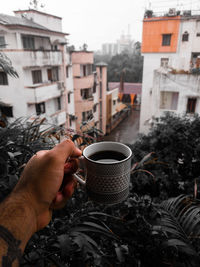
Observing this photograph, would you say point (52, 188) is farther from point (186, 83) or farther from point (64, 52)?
point (64, 52)

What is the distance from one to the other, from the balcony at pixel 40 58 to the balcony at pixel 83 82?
2.09 meters

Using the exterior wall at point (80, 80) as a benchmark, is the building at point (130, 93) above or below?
below

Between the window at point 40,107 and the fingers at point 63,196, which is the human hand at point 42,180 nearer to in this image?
the fingers at point 63,196

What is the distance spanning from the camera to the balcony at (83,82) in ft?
41.4

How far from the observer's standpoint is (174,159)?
4.10 metres

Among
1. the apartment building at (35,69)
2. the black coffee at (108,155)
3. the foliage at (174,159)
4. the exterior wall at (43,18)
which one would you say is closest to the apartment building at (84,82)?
the apartment building at (35,69)

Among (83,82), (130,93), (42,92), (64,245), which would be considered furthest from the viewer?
(130,93)

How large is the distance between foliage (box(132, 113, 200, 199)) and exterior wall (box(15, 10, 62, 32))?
8.71 meters

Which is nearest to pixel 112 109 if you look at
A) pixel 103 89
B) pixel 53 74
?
pixel 103 89

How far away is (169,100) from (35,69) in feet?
21.9

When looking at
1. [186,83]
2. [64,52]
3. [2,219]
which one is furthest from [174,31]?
[2,219]

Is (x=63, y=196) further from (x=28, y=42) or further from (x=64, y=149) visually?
(x=28, y=42)

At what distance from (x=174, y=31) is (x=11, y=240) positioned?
13.6 meters

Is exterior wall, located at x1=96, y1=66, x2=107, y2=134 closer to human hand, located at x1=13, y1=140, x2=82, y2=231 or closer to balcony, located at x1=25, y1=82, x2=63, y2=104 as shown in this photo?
balcony, located at x1=25, y1=82, x2=63, y2=104
